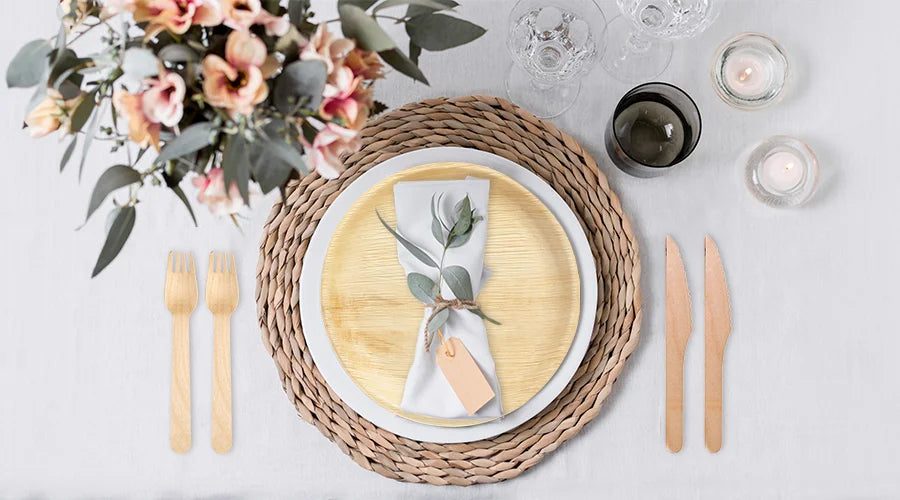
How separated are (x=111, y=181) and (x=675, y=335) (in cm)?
64

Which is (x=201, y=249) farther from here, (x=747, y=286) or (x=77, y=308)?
(x=747, y=286)

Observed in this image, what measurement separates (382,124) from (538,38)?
21 centimetres

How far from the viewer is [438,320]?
0.79 metres

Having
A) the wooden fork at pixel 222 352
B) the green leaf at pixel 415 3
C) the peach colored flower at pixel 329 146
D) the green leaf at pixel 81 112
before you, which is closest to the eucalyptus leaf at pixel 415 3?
the green leaf at pixel 415 3

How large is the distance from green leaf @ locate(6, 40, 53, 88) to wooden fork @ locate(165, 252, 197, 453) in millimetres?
389

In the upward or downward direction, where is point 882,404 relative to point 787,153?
downward

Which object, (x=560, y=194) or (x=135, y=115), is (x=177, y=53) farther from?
(x=560, y=194)

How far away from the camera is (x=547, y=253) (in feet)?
2.70

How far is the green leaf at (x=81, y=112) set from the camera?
0.48 m

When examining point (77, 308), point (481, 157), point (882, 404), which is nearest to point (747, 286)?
point (882, 404)

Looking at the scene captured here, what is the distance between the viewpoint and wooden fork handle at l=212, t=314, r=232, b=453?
33.4 inches

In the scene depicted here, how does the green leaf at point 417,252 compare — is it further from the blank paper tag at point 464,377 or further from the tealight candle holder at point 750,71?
the tealight candle holder at point 750,71

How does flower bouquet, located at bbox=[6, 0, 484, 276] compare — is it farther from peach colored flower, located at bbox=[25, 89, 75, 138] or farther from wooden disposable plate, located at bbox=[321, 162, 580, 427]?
wooden disposable plate, located at bbox=[321, 162, 580, 427]

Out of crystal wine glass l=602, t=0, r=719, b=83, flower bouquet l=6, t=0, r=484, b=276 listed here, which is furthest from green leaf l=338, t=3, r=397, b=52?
crystal wine glass l=602, t=0, r=719, b=83
